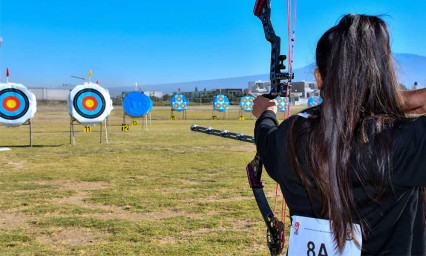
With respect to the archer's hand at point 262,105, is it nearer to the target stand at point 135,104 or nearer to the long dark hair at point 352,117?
the long dark hair at point 352,117

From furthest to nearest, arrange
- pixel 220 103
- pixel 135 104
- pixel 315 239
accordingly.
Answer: pixel 220 103 → pixel 135 104 → pixel 315 239

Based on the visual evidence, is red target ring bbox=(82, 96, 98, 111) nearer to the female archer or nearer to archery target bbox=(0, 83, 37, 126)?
archery target bbox=(0, 83, 37, 126)

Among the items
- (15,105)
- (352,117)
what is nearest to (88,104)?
(15,105)

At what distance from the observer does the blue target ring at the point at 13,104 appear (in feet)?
32.1

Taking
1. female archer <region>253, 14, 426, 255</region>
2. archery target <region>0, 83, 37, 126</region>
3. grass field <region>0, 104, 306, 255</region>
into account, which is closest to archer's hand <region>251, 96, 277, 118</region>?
female archer <region>253, 14, 426, 255</region>

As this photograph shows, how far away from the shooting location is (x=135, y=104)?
50.2 ft

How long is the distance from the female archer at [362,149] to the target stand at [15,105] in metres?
9.59

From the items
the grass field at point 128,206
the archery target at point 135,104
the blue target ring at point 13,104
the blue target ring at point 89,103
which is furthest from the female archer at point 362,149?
the archery target at point 135,104

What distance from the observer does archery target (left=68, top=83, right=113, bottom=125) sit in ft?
33.3

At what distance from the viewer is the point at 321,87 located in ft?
3.67

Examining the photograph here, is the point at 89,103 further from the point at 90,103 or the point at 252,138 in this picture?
the point at 252,138

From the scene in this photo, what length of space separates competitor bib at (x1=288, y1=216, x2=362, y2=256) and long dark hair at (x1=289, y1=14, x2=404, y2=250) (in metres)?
0.03

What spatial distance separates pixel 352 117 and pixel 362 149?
0.08 m

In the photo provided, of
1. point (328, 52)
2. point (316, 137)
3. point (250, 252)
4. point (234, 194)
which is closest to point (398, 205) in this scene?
point (316, 137)
